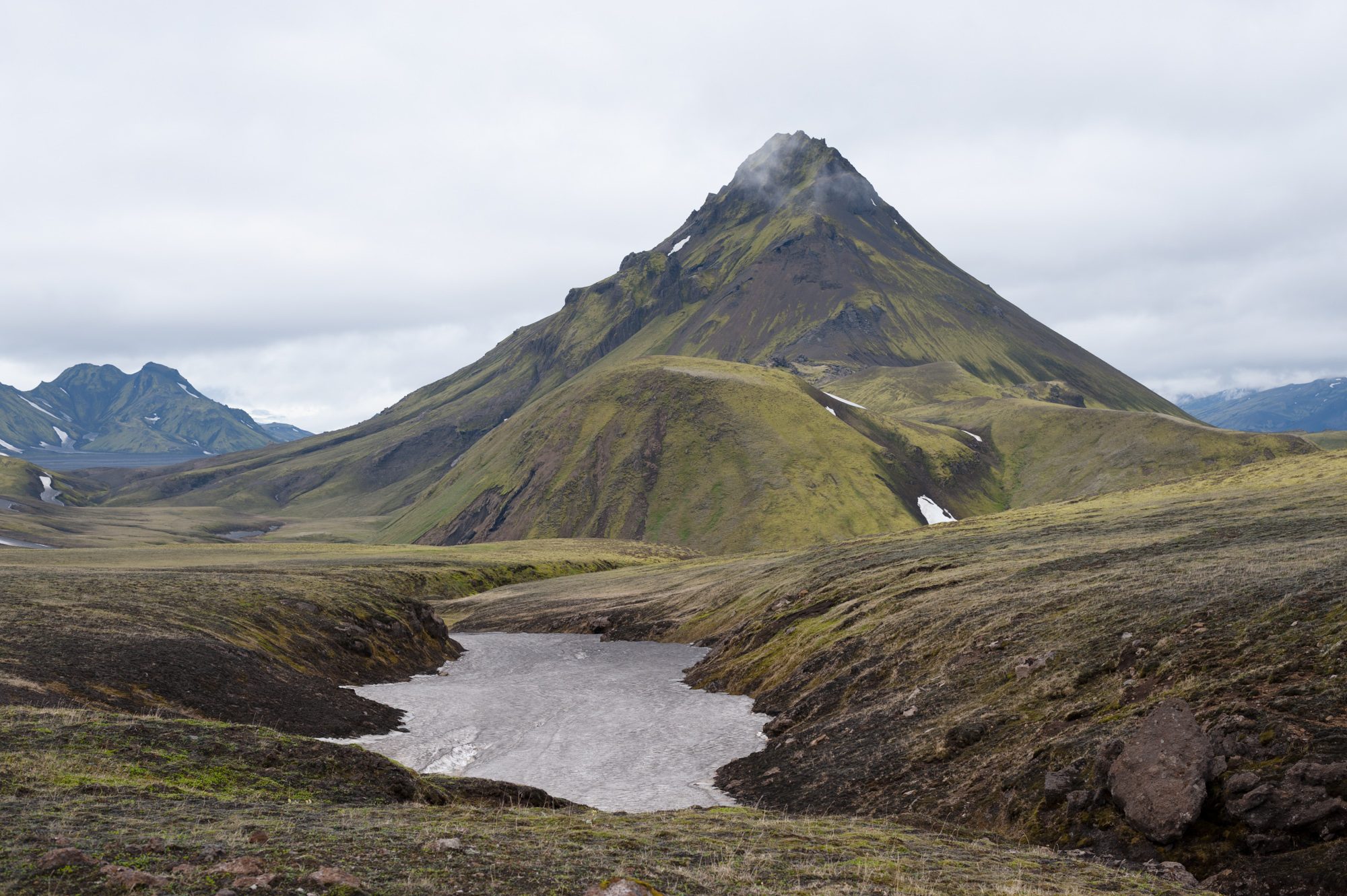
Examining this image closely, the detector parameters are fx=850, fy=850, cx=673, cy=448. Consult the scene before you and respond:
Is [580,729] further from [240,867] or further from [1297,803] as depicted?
[1297,803]

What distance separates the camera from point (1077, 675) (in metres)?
39.5

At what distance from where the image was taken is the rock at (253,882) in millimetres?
16281

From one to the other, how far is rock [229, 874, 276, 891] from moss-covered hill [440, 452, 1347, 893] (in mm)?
24159

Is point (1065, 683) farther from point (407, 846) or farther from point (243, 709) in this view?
point (243, 709)

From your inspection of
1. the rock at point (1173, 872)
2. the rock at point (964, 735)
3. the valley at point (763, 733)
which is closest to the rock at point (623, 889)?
the valley at point (763, 733)

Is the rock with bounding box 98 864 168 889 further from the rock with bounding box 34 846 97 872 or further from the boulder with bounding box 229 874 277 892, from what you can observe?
the boulder with bounding box 229 874 277 892

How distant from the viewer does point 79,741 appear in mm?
28906

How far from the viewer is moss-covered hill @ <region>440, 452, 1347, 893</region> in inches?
1013

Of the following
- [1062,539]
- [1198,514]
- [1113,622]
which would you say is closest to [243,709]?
[1113,622]

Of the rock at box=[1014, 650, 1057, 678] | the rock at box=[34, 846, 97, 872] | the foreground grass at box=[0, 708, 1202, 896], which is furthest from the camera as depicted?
the rock at box=[1014, 650, 1057, 678]

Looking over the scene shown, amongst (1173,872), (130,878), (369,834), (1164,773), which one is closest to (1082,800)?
(1164,773)

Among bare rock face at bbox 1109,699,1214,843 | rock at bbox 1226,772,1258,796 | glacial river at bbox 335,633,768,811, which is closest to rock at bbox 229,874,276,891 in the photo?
glacial river at bbox 335,633,768,811

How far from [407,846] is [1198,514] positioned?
8430cm

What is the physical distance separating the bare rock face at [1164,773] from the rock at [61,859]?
2820 centimetres
